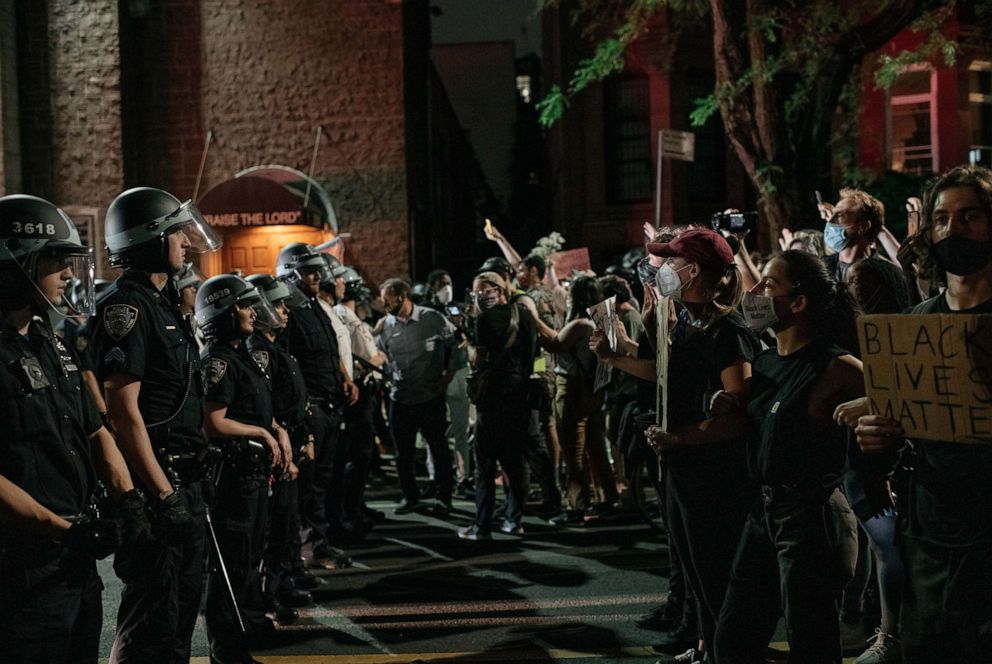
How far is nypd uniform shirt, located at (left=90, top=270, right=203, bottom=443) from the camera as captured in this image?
4.18 m

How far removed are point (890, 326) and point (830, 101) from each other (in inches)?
451

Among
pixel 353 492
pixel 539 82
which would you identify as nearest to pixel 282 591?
pixel 353 492

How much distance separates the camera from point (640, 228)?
24625 millimetres

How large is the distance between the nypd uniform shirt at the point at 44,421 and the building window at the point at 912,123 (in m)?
21.7

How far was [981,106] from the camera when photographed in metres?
22.3

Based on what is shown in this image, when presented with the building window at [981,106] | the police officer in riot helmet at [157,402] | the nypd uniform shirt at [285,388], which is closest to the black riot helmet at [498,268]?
the nypd uniform shirt at [285,388]

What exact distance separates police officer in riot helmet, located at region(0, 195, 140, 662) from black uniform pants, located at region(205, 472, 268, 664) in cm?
177

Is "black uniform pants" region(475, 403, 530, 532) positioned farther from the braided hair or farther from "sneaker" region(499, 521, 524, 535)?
the braided hair

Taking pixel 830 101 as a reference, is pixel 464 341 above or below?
below

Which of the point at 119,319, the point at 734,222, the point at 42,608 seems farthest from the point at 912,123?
the point at 42,608

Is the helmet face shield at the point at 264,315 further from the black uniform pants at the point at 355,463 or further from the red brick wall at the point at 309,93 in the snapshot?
the red brick wall at the point at 309,93

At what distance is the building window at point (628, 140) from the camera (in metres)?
24.6

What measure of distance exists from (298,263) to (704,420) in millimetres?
4813

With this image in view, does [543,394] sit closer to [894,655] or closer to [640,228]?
[894,655]
